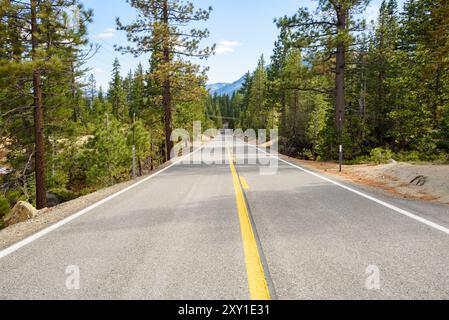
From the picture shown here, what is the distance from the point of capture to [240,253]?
13.6 feet

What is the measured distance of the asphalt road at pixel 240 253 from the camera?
3188 millimetres

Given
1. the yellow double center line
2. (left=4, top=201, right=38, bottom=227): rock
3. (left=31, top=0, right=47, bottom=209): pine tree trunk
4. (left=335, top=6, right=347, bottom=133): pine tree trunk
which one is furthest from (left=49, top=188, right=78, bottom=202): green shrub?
the yellow double center line

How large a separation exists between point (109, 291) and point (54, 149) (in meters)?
24.6

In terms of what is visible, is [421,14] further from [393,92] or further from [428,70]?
[428,70]

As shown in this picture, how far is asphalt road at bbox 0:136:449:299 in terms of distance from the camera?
319 cm

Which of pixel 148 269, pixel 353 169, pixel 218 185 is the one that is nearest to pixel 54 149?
pixel 218 185

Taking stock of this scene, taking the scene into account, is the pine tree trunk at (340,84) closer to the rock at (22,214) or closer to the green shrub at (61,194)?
the rock at (22,214)

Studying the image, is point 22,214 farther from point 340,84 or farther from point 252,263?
point 340,84

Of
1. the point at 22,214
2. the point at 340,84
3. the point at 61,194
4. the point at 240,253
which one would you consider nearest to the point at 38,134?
the point at 22,214

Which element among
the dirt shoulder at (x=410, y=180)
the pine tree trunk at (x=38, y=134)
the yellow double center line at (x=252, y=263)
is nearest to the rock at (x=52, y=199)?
the pine tree trunk at (x=38, y=134)

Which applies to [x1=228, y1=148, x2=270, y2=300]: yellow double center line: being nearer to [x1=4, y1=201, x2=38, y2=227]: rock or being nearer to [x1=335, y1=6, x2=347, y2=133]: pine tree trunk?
[x1=4, y1=201, x2=38, y2=227]: rock

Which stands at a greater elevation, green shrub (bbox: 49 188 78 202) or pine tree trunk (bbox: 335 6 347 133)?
pine tree trunk (bbox: 335 6 347 133)
